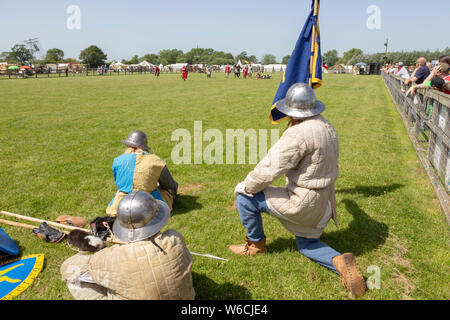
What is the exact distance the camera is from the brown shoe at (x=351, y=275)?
9.49 ft

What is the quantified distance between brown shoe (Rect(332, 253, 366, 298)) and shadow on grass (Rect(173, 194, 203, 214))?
2498 mm

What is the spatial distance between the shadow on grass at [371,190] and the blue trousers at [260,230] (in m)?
2.31

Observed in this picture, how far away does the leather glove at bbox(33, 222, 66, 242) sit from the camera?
12.6 feet

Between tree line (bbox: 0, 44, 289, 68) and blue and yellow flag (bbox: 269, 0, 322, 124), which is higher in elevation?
tree line (bbox: 0, 44, 289, 68)

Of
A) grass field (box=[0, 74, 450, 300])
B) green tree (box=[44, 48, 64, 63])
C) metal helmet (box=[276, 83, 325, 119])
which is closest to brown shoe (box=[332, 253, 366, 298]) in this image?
grass field (box=[0, 74, 450, 300])

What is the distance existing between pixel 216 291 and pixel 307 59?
339 centimetres

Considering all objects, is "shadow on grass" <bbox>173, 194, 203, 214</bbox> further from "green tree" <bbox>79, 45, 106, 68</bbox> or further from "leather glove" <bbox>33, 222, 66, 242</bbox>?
"green tree" <bbox>79, 45, 106, 68</bbox>

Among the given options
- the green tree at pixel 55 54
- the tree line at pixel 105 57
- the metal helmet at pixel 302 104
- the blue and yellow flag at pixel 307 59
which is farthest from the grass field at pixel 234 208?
the green tree at pixel 55 54

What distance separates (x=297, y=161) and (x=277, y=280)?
4.23 feet

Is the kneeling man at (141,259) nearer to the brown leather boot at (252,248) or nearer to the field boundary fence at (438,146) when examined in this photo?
the brown leather boot at (252,248)

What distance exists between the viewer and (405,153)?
7.47m

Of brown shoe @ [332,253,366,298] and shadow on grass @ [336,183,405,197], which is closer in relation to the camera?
brown shoe @ [332,253,366,298]
